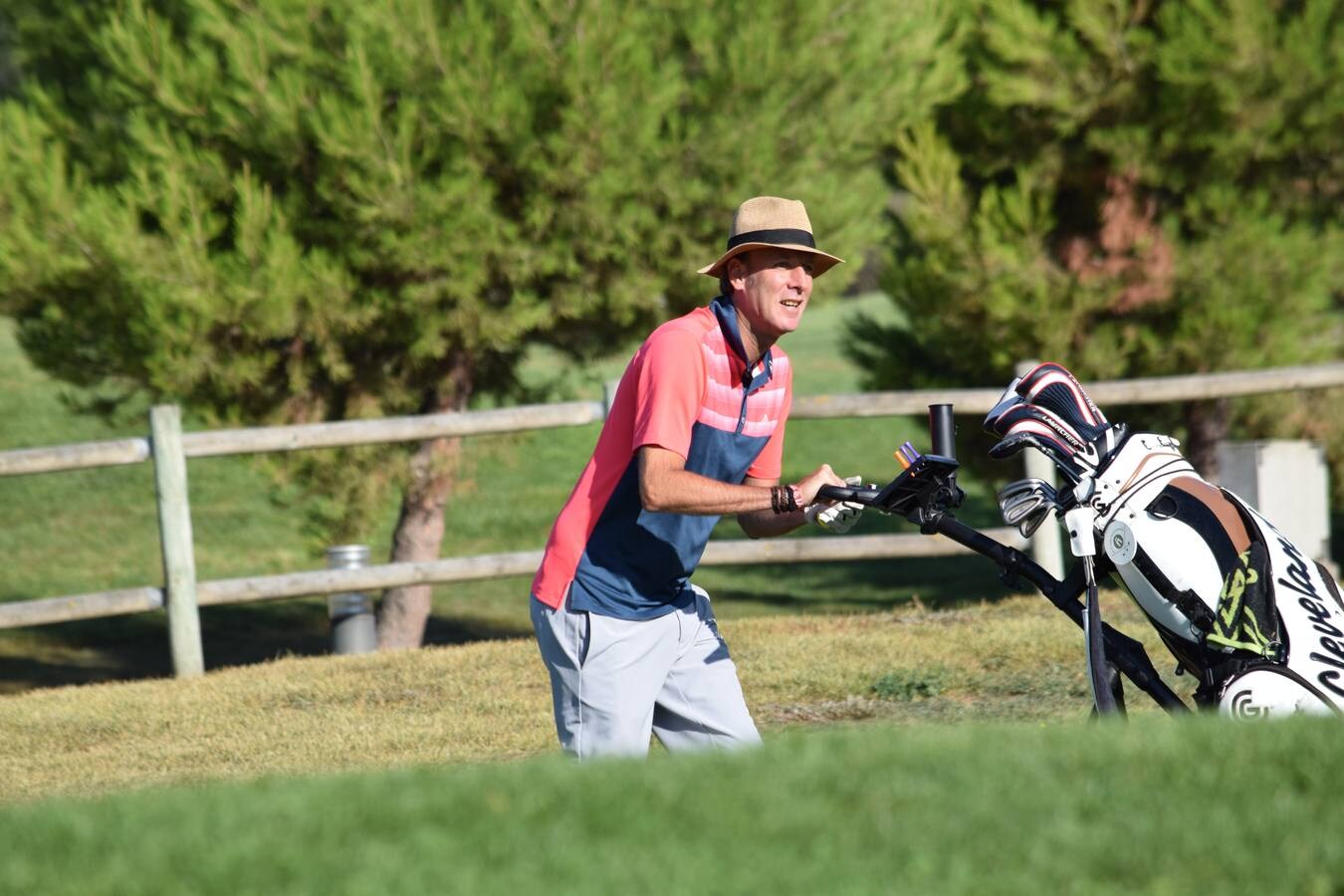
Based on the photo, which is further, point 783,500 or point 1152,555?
point 1152,555

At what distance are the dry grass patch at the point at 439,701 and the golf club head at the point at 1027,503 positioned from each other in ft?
7.15

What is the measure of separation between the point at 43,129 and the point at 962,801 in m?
8.57

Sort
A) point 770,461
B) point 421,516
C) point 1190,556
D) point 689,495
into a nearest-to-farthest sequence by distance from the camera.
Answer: point 689,495 → point 1190,556 → point 770,461 → point 421,516

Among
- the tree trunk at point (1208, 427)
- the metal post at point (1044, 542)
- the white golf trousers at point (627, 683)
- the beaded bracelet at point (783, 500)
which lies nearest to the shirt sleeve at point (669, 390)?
A: the beaded bracelet at point (783, 500)

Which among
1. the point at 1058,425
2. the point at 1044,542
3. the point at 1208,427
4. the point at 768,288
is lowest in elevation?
the point at 1044,542

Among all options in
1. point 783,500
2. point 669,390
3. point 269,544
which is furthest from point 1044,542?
point 269,544

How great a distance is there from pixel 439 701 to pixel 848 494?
3764mm

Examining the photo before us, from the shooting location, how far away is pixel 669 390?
13.8 ft

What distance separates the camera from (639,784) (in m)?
3.30

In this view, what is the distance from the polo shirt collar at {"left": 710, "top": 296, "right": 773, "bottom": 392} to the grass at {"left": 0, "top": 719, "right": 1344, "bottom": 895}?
124 cm

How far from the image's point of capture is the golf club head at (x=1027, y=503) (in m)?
4.44

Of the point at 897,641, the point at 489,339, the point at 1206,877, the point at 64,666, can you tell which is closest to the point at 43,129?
the point at 489,339

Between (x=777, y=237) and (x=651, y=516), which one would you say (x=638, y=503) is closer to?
(x=651, y=516)

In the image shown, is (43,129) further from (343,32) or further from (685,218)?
(685,218)
